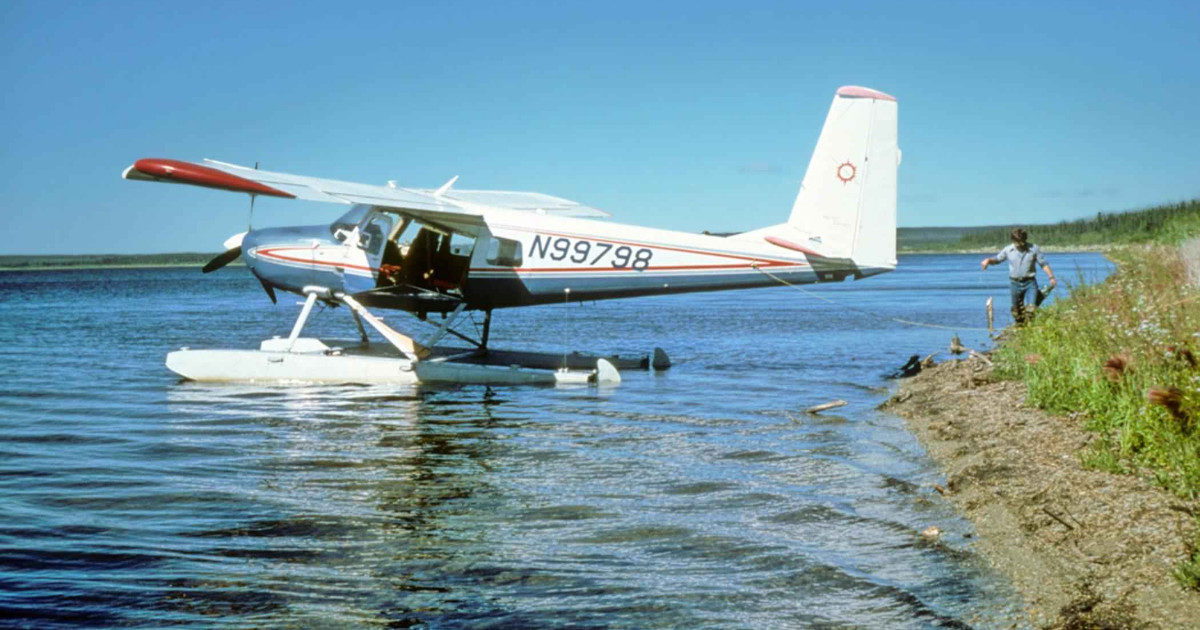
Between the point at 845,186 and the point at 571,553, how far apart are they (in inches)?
340

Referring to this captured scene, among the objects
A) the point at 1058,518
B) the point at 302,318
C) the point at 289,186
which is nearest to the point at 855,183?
the point at 289,186

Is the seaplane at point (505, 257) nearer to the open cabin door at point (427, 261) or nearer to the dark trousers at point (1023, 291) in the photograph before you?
the open cabin door at point (427, 261)

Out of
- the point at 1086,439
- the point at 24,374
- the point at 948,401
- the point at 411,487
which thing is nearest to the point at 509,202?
the point at 24,374

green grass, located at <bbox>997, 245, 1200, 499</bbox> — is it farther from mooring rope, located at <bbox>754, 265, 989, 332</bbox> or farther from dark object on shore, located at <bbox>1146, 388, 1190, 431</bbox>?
mooring rope, located at <bbox>754, 265, 989, 332</bbox>

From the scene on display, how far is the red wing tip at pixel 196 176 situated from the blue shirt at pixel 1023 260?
9.43m

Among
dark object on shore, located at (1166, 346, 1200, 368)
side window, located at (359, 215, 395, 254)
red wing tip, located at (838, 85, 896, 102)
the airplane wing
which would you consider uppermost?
red wing tip, located at (838, 85, 896, 102)

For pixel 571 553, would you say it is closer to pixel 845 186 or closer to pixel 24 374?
pixel 845 186

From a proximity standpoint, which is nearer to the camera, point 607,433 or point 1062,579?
point 1062,579

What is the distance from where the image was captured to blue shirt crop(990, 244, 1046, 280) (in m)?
13.7

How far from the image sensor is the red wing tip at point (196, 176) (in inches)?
488

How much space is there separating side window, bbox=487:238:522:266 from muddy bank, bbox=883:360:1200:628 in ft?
23.6

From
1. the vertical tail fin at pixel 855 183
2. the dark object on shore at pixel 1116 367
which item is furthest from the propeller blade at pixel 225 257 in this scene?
the dark object on shore at pixel 1116 367

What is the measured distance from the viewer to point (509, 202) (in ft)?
59.9

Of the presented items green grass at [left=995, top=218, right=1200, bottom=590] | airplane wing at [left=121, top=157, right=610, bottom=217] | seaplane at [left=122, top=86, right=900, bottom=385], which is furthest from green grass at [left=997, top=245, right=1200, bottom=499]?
airplane wing at [left=121, top=157, right=610, bottom=217]
